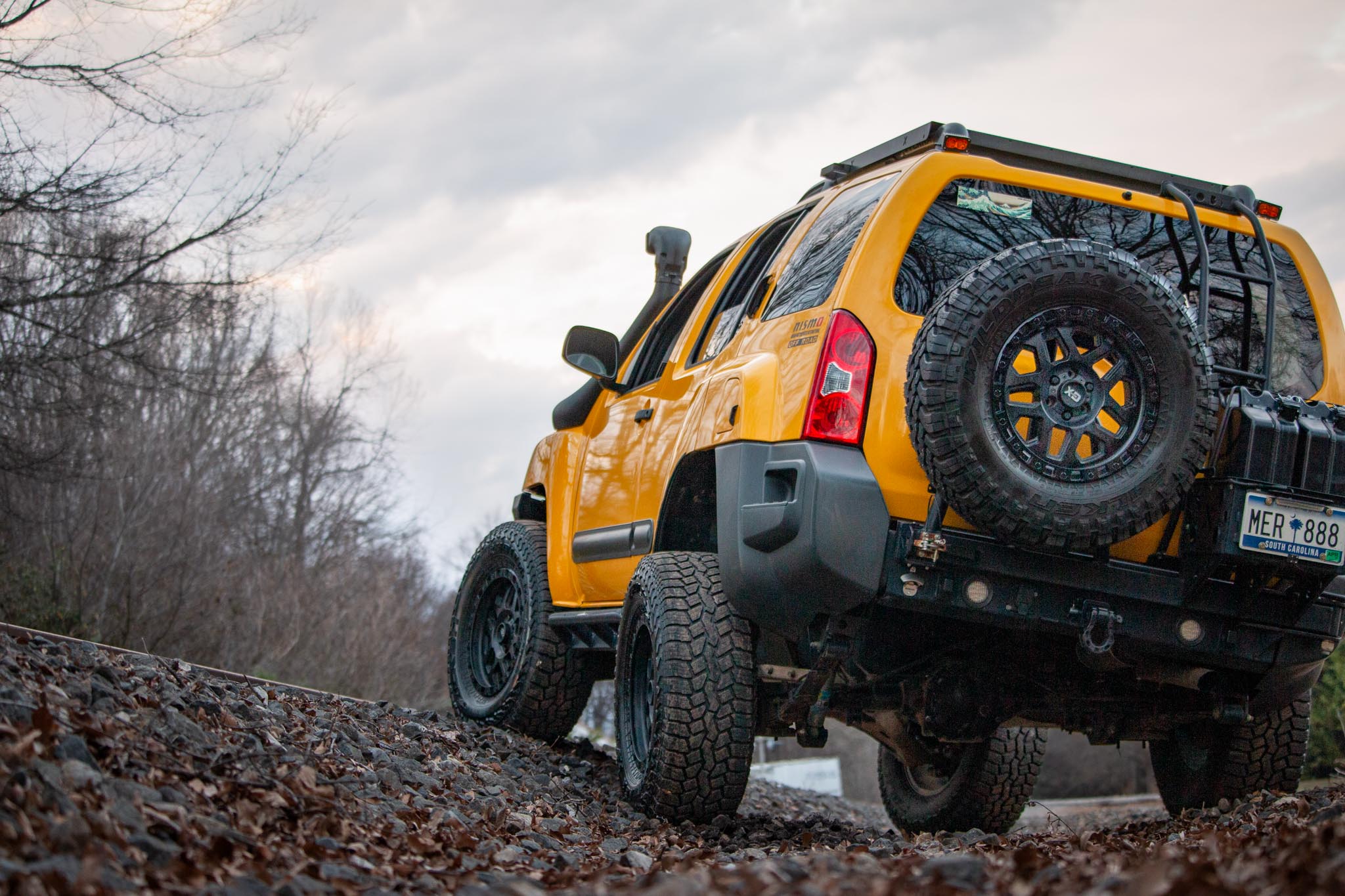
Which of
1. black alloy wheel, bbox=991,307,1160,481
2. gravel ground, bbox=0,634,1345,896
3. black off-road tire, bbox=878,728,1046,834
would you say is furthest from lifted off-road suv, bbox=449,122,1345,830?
black off-road tire, bbox=878,728,1046,834

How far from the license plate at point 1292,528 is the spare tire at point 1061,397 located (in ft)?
1.06

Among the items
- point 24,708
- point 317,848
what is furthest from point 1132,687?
point 24,708

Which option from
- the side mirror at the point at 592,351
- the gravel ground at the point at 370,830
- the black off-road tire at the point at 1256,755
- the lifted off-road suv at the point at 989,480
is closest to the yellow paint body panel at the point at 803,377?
the lifted off-road suv at the point at 989,480

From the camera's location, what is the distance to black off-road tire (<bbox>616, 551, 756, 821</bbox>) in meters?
4.56

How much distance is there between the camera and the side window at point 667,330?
619cm

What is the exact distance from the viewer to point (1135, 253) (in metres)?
4.75

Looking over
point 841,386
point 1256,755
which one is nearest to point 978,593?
point 841,386

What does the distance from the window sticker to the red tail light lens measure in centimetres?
69

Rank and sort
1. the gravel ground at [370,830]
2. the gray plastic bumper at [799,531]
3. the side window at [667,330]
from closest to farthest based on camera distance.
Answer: the gravel ground at [370,830] < the gray plastic bumper at [799,531] < the side window at [667,330]

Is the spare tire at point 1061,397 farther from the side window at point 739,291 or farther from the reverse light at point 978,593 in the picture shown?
the side window at point 739,291

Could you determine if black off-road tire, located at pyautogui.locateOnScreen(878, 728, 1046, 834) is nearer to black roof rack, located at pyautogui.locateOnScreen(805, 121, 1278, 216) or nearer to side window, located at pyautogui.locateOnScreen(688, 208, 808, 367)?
side window, located at pyautogui.locateOnScreen(688, 208, 808, 367)

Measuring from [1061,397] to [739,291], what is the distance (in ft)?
6.32

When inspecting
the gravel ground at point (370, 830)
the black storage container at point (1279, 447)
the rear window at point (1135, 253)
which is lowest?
the gravel ground at point (370, 830)

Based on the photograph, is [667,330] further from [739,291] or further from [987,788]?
[987,788]
